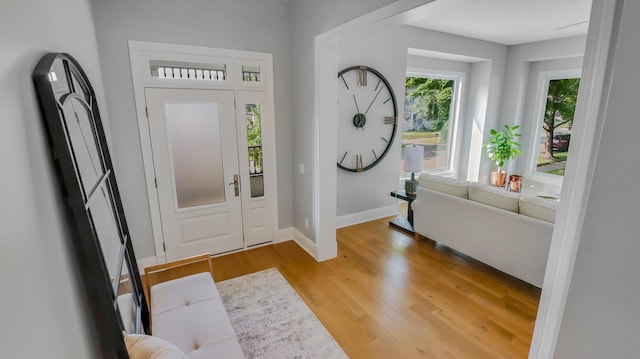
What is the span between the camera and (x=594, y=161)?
1.13 m

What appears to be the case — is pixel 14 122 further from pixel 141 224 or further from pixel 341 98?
pixel 341 98

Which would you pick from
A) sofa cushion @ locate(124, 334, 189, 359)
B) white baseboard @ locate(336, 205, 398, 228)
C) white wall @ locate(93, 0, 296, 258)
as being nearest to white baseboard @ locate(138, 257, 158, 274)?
white wall @ locate(93, 0, 296, 258)

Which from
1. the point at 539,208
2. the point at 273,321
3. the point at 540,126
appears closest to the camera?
the point at 273,321

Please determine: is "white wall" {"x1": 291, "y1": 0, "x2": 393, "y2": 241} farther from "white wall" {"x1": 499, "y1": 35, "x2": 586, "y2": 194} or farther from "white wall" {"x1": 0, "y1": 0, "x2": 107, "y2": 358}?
"white wall" {"x1": 499, "y1": 35, "x2": 586, "y2": 194}

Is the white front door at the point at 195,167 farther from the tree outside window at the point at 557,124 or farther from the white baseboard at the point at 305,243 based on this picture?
the tree outside window at the point at 557,124

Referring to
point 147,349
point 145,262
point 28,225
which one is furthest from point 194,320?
point 145,262

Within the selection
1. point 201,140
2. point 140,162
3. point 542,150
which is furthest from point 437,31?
point 140,162

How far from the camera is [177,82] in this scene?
10.0ft

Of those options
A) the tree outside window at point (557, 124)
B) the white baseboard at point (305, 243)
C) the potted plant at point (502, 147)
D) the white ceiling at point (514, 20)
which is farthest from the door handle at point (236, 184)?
the tree outside window at point (557, 124)

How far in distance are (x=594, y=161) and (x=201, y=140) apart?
127 inches

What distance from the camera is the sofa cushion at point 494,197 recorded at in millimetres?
2932

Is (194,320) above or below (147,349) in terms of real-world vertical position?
below

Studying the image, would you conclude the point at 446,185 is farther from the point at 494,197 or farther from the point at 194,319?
the point at 194,319

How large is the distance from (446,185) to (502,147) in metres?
3.08
